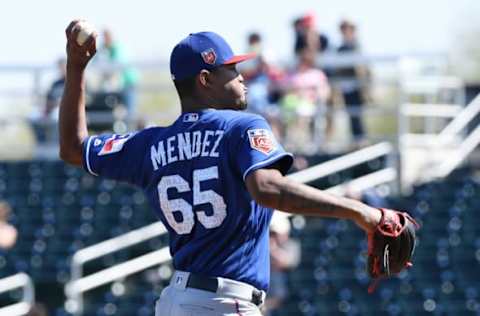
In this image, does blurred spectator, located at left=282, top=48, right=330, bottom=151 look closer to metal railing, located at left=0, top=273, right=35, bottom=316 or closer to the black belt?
metal railing, located at left=0, top=273, right=35, bottom=316

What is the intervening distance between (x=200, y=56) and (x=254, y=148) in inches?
21.2

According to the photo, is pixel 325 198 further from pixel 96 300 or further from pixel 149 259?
pixel 96 300

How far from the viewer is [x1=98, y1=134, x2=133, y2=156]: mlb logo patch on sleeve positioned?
5.36m

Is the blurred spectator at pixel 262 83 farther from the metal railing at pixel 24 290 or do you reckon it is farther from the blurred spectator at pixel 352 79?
the metal railing at pixel 24 290

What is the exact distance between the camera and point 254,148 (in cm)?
477

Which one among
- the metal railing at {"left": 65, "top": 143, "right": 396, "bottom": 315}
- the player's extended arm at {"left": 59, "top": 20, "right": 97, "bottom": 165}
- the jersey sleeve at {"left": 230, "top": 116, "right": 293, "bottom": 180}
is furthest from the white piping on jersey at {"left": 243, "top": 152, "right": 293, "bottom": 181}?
the metal railing at {"left": 65, "top": 143, "right": 396, "bottom": 315}

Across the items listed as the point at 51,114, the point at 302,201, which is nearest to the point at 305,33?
the point at 51,114

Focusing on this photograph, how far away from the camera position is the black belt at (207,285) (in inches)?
197

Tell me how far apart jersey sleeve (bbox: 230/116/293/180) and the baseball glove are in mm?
396

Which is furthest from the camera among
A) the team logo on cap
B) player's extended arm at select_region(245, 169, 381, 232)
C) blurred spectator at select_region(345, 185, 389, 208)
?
blurred spectator at select_region(345, 185, 389, 208)

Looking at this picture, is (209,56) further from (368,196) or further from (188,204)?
(368,196)

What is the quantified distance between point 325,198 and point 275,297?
23.1 ft

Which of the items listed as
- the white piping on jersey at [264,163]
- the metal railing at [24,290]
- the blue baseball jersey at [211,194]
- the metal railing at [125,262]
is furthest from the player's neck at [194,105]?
the metal railing at [125,262]

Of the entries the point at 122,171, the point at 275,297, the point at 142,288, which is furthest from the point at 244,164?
the point at 142,288
